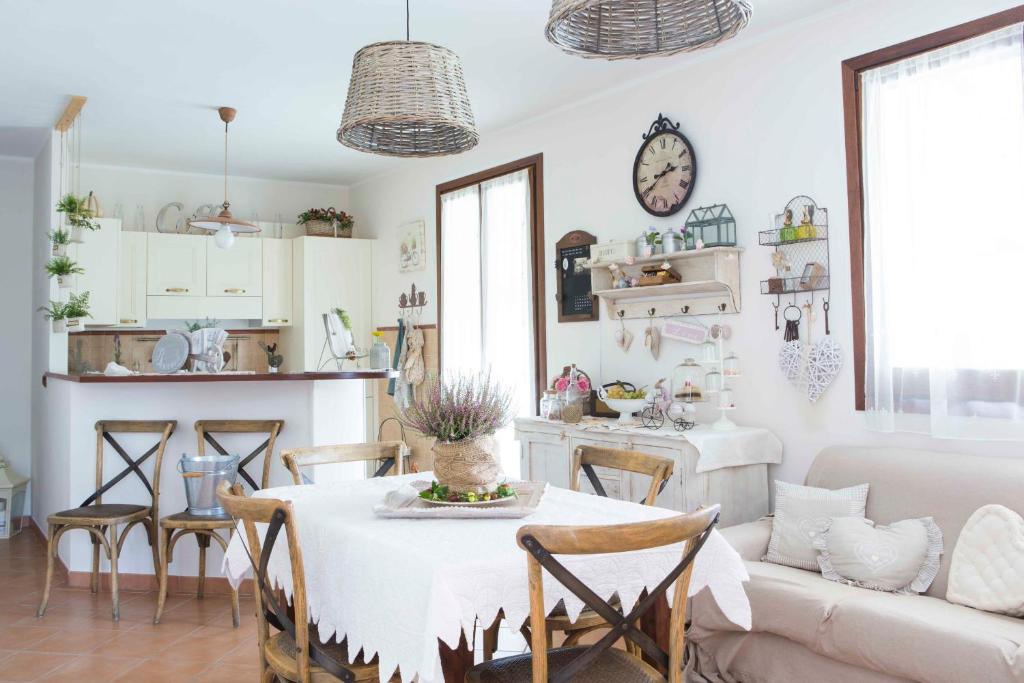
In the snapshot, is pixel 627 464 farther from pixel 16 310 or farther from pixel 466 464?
pixel 16 310

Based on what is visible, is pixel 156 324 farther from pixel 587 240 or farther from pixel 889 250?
pixel 889 250

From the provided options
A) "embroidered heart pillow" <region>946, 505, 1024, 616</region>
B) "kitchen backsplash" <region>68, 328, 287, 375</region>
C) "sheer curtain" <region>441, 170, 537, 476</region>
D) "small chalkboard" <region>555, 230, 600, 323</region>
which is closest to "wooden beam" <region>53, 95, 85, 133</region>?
"kitchen backsplash" <region>68, 328, 287, 375</region>

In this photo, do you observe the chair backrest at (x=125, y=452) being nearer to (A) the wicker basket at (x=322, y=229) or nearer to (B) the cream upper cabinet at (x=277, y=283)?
(B) the cream upper cabinet at (x=277, y=283)

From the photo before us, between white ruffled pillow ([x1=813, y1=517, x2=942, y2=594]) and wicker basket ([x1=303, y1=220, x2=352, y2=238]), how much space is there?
16.7 feet

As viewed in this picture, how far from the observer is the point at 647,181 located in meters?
4.64

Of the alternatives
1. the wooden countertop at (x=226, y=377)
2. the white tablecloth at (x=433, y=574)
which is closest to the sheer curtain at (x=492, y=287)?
the wooden countertop at (x=226, y=377)

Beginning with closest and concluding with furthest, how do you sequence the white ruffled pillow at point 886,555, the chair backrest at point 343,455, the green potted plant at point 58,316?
the white ruffled pillow at point 886,555
the chair backrest at point 343,455
the green potted plant at point 58,316

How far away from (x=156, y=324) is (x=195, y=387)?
274 centimetres

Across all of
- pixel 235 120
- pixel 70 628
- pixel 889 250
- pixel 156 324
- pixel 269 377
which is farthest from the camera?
pixel 156 324

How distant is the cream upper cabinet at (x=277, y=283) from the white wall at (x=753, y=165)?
2.82 meters

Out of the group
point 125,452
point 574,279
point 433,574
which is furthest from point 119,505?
point 433,574

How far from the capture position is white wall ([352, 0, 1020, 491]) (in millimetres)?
3705

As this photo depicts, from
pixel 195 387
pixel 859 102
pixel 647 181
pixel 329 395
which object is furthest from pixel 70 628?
pixel 859 102

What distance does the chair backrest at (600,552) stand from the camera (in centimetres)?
170
